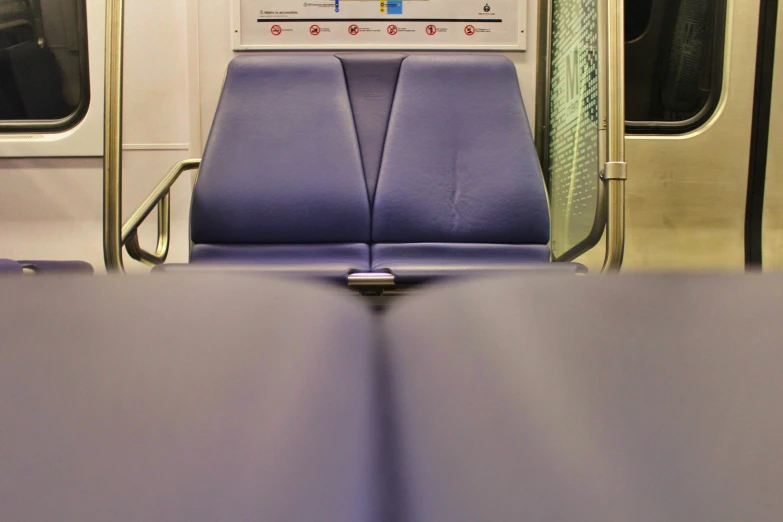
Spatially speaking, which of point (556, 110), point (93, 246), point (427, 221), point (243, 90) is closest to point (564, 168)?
point (556, 110)

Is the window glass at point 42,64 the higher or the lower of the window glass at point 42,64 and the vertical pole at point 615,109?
the higher

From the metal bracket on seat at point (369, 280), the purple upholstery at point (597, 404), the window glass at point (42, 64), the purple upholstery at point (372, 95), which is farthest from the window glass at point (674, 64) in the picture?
the window glass at point (42, 64)

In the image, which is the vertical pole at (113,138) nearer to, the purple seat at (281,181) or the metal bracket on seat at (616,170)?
the purple seat at (281,181)

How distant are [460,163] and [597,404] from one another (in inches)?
57.8

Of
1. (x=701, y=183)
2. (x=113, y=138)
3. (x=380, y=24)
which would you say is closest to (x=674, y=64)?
(x=701, y=183)

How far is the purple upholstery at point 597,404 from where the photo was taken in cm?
19

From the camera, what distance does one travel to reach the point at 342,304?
42 cm

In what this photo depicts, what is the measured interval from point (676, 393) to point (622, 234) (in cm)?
109

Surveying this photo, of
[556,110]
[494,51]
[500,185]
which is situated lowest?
[500,185]

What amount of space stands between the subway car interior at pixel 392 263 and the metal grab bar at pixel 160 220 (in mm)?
11

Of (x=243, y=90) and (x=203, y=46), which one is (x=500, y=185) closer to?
(x=243, y=90)

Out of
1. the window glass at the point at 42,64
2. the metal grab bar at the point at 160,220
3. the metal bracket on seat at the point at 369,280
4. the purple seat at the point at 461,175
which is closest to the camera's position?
the metal bracket on seat at the point at 369,280

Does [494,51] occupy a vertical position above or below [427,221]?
above

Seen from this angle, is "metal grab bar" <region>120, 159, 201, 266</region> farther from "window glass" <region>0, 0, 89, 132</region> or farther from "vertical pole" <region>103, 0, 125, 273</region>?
"window glass" <region>0, 0, 89, 132</region>
